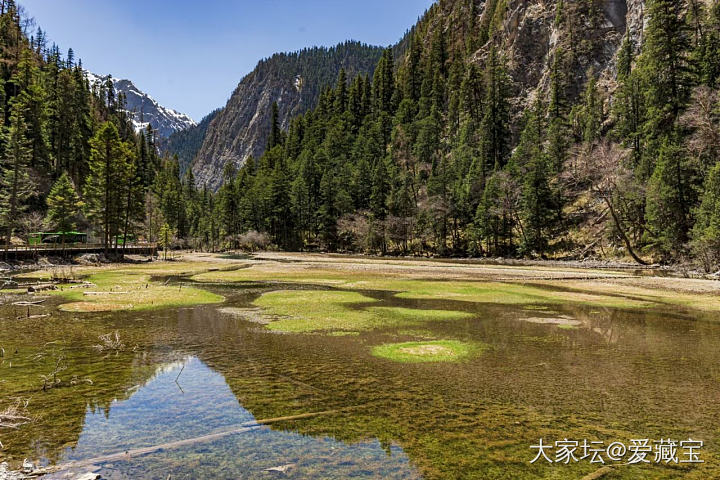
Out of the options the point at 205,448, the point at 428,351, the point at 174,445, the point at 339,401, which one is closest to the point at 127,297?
the point at 428,351

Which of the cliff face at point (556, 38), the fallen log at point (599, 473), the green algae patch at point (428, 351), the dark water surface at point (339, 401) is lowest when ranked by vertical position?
the green algae patch at point (428, 351)

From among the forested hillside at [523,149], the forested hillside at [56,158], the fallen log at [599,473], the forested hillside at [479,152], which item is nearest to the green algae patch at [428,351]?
the fallen log at [599,473]

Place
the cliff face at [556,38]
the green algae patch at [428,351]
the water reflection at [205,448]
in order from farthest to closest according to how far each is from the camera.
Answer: the cliff face at [556,38], the green algae patch at [428,351], the water reflection at [205,448]

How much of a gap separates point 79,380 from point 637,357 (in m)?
16.6

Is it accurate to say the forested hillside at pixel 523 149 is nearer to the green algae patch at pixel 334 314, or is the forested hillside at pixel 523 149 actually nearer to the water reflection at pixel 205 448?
the green algae patch at pixel 334 314

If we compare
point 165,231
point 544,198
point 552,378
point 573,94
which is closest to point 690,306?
point 552,378

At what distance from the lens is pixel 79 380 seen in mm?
10414

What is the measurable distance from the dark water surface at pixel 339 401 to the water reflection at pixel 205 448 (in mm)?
35

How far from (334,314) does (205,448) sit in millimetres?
13779

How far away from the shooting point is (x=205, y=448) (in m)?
7.14

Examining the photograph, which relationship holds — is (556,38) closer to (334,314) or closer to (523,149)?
(523,149)

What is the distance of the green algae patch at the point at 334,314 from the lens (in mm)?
18062

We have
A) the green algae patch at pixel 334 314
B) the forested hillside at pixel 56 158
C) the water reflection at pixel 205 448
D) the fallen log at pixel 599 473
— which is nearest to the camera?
the fallen log at pixel 599 473

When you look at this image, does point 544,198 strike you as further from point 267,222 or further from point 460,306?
point 267,222
